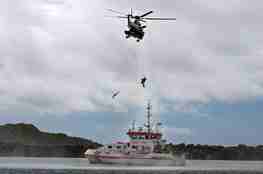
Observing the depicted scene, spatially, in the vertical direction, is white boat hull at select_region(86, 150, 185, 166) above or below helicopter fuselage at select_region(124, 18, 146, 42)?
below

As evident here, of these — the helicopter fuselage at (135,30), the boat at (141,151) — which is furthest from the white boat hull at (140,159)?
the helicopter fuselage at (135,30)

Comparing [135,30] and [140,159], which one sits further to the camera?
[140,159]

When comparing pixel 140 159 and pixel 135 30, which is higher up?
pixel 135 30

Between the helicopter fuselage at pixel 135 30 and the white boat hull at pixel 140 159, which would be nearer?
the helicopter fuselage at pixel 135 30

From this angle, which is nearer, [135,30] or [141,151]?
[135,30]

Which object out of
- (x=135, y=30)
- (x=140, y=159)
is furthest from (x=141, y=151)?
(x=135, y=30)

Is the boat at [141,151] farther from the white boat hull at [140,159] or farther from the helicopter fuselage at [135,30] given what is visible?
the helicopter fuselage at [135,30]

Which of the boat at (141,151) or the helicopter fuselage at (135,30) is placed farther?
the boat at (141,151)

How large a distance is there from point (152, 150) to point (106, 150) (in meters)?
12.7

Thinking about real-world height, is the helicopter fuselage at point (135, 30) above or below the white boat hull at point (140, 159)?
above

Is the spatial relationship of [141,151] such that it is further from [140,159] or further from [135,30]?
[135,30]

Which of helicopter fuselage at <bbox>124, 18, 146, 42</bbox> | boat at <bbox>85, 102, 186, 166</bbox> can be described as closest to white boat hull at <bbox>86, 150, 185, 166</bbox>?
boat at <bbox>85, 102, 186, 166</bbox>

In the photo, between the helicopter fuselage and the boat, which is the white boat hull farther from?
the helicopter fuselage

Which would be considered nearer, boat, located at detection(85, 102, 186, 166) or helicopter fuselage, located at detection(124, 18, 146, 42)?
helicopter fuselage, located at detection(124, 18, 146, 42)
